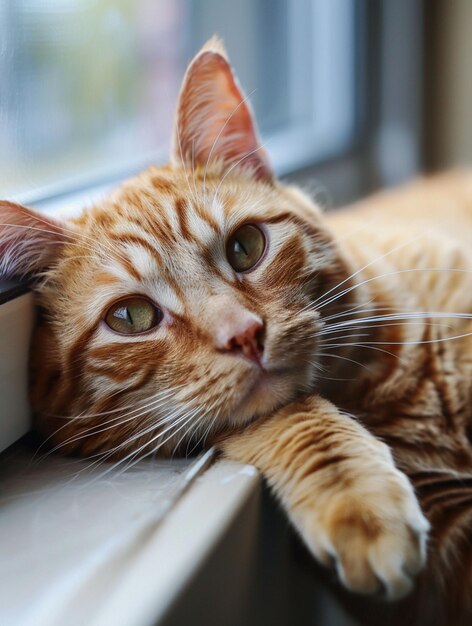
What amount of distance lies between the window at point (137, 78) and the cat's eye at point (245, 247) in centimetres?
40

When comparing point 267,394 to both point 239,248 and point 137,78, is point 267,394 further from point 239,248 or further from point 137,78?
point 137,78

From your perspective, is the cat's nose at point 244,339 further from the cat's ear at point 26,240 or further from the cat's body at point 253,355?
the cat's ear at point 26,240

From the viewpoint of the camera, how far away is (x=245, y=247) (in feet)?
3.66

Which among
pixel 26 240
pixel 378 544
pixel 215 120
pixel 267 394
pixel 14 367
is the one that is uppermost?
pixel 215 120

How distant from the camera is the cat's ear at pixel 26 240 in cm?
99

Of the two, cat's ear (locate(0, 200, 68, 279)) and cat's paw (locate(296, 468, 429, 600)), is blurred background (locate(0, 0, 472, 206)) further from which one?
cat's paw (locate(296, 468, 429, 600))

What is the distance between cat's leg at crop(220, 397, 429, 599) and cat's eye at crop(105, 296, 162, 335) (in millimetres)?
211

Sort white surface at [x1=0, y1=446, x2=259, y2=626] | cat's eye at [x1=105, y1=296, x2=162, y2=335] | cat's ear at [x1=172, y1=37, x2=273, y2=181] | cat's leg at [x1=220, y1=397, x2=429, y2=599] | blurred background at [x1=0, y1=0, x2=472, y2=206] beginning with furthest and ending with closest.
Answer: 1. blurred background at [x1=0, y1=0, x2=472, y2=206]
2. cat's ear at [x1=172, y1=37, x2=273, y2=181]
3. cat's eye at [x1=105, y1=296, x2=162, y2=335]
4. cat's leg at [x1=220, y1=397, x2=429, y2=599]
5. white surface at [x1=0, y1=446, x2=259, y2=626]

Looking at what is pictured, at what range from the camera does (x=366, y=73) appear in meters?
2.58

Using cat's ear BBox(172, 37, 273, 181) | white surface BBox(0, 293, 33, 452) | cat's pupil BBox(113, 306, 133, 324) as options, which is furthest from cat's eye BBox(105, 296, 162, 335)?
cat's ear BBox(172, 37, 273, 181)

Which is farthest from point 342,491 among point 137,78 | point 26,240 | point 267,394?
point 137,78

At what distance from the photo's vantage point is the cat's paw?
78 centimetres

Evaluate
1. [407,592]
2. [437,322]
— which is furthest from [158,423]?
[437,322]

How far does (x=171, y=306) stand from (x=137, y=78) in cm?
86
